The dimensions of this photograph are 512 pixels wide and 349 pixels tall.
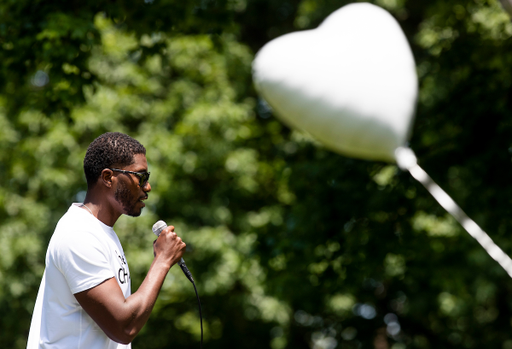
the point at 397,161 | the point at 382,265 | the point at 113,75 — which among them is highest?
the point at 397,161

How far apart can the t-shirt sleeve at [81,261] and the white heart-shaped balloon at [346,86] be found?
2.72 feet

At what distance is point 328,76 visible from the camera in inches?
81.4

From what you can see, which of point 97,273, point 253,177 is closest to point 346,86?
point 97,273

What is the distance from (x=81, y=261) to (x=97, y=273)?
69 millimetres

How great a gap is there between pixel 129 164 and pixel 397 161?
3.40 feet

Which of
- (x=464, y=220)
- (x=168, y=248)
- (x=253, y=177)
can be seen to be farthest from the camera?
(x=253, y=177)

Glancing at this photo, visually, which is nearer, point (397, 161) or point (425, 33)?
point (397, 161)

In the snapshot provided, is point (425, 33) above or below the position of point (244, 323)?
above

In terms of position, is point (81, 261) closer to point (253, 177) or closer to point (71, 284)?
point (71, 284)

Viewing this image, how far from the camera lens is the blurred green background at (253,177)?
18.6 feet

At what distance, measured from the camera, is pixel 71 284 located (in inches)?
79.6

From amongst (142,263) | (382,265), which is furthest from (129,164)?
(142,263)

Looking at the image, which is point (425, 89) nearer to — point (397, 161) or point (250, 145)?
point (250, 145)

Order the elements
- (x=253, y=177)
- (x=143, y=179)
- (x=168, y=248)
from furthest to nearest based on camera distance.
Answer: (x=253, y=177)
(x=143, y=179)
(x=168, y=248)
